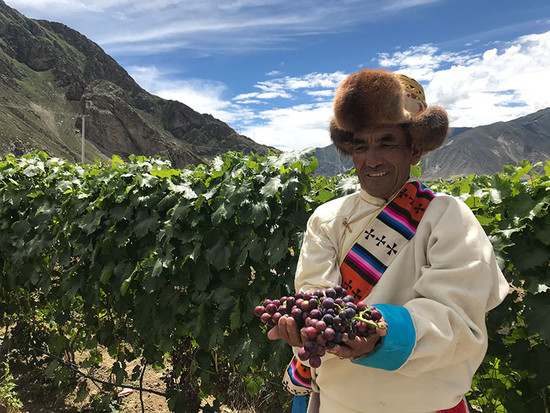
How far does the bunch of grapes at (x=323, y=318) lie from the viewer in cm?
111

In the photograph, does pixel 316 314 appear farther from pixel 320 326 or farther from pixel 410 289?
pixel 410 289

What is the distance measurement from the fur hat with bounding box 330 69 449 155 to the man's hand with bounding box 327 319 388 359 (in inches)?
27.5

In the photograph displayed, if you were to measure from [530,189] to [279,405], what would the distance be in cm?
Result: 214

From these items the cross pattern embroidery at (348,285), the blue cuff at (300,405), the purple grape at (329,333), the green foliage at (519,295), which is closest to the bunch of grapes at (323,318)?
the purple grape at (329,333)

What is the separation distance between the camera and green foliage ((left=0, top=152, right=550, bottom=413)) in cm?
199

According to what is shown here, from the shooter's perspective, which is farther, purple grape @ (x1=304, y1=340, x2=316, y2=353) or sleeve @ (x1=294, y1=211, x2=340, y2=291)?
sleeve @ (x1=294, y1=211, x2=340, y2=291)

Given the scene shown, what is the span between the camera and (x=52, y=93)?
11125 centimetres

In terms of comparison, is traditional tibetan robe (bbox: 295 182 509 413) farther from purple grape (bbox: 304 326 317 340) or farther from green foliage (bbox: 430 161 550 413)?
green foliage (bbox: 430 161 550 413)

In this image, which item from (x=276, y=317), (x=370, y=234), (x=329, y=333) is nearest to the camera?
(x=329, y=333)

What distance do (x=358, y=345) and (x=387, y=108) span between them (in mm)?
793

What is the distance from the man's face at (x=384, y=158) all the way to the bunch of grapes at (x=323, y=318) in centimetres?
49

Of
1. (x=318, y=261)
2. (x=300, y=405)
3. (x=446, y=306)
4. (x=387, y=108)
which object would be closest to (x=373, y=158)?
(x=387, y=108)

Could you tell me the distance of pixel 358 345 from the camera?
44.8 inches

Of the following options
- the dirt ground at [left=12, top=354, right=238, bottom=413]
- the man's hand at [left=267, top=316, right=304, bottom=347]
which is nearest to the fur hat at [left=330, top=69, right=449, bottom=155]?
the man's hand at [left=267, top=316, right=304, bottom=347]
